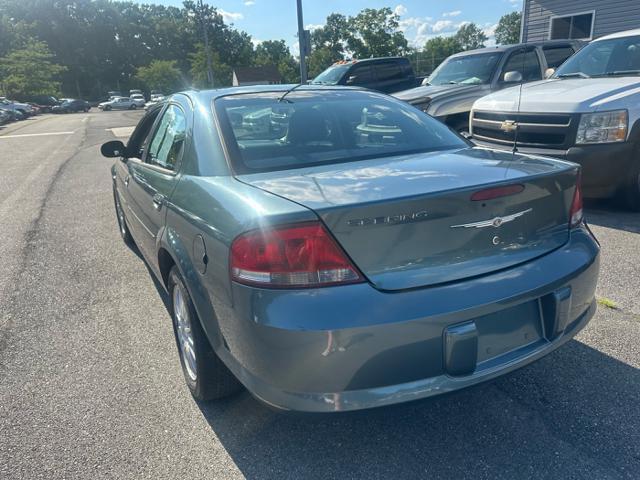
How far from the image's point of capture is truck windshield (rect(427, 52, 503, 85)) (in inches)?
337

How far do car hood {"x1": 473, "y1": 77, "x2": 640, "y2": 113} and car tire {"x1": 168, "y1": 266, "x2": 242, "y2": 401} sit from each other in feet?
14.4

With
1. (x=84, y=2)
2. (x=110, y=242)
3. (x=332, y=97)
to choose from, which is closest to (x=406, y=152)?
(x=332, y=97)

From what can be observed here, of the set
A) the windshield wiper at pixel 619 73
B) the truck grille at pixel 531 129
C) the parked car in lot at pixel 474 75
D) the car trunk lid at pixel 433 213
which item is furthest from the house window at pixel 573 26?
the car trunk lid at pixel 433 213

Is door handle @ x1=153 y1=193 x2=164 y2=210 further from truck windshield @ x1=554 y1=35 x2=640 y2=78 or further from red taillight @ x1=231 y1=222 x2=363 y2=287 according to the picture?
truck windshield @ x1=554 y1=35 x2=640 y2=78

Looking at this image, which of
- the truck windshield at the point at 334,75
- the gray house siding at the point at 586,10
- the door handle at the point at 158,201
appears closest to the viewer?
the door handle at the point at 158,201

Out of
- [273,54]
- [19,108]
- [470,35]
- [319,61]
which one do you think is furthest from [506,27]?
[19,108]

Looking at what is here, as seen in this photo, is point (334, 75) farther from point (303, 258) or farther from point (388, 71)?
point (303, 258)

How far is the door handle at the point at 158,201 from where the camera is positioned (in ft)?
9.36

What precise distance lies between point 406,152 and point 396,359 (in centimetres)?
126

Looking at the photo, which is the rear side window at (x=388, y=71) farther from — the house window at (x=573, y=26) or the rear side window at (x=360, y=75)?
the house window at (x=573, y=26)

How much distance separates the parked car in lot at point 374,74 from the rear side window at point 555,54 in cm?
432

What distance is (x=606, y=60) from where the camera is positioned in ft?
20.6

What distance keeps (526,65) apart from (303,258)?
336 inches

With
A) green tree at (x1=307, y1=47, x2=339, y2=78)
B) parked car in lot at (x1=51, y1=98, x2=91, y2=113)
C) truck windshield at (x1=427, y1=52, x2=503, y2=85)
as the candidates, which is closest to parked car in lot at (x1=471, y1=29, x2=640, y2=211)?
truck windshield at (x1=427, y1=52, x2=503, y2=85)
